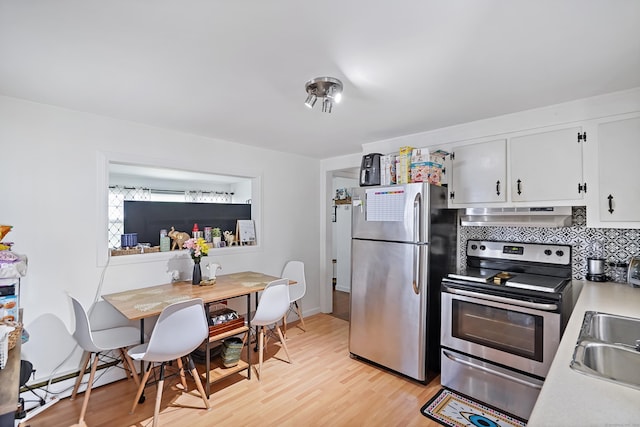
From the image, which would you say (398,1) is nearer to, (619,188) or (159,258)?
(619,188)

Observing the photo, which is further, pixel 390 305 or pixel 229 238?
pixel 229 238

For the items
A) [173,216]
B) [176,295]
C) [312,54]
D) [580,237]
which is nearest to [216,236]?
[173,216]

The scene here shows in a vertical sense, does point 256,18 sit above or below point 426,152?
above

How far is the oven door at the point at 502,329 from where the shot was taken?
1978 mm

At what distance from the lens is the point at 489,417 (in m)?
2.10

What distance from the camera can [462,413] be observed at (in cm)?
214

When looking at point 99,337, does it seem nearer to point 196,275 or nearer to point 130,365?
point 130,365

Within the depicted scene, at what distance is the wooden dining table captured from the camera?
207 centimetres

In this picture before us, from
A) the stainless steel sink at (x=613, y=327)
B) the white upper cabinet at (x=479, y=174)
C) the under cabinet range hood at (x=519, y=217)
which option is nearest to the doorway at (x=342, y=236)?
the white upper cabinet at (x=479, y=174)

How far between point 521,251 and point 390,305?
1.21 m

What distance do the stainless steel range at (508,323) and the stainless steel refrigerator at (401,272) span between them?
0.18 m

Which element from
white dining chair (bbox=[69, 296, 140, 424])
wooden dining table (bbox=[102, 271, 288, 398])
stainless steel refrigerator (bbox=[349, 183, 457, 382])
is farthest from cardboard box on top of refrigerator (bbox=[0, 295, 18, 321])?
stainless steel refrigerator (bbox=[349, 183, 457, 382])

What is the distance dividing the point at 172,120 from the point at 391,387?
2926mm

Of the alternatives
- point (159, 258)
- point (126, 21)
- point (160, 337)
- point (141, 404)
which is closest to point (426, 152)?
point (126, 21)
